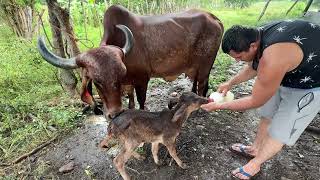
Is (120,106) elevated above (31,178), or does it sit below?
above

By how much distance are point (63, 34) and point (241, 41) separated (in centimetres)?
379

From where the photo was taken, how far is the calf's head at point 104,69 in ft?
12.3

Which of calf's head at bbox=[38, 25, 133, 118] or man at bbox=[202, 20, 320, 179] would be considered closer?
man at bbox=[202, 20, 320, 179]

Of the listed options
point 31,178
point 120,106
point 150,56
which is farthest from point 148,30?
point 31,178

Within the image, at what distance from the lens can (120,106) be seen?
12.9 ft

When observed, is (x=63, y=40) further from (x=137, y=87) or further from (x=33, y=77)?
(x=137, y=87)

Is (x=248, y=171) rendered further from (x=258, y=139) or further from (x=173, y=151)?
(x=173, y=151)

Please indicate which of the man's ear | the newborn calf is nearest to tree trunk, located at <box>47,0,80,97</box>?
the newborn calf

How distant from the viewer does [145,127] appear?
3.77 metres

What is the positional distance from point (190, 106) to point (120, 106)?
86 centimetres

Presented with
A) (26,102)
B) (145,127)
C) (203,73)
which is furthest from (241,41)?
(26,102)

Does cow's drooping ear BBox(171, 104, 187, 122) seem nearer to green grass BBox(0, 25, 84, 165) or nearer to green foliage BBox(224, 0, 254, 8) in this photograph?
green grass BBox(0, 25, 84, 165)

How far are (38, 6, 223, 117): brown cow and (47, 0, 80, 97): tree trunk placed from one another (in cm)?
128

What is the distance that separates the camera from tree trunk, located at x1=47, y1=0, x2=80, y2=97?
5492mm
